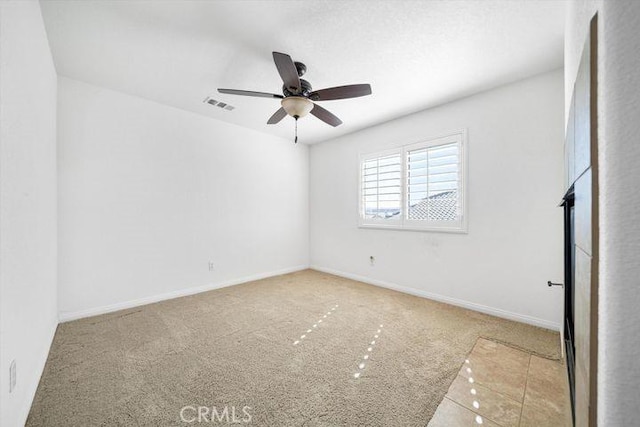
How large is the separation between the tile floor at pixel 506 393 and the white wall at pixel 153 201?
131 inches

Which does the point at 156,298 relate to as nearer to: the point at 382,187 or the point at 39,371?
the point at 39,371

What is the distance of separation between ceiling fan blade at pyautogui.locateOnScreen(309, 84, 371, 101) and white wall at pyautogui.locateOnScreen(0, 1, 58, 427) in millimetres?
1867

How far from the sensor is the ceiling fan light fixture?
226cm

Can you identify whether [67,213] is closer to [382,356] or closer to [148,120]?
[148,120]

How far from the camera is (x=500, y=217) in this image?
281 cm

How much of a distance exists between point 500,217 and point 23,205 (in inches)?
159

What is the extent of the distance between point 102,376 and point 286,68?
2.64 metres

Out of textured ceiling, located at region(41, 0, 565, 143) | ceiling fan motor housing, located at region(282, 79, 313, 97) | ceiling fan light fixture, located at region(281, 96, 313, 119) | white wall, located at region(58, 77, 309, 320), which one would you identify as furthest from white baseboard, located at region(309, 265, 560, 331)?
ceiling fan motor housing, located at region(282, 79, 313, 97)

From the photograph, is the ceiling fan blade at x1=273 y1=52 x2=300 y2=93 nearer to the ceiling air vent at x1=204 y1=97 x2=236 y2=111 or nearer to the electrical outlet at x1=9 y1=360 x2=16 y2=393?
the ceiling air vent at x1=204 y1=97 x2=236 y2=111

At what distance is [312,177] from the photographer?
16.9 ft

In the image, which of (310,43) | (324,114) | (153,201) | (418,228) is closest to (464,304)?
(418,228)

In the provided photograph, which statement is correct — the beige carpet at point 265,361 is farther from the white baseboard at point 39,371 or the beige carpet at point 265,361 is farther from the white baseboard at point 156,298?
the white baseboard at point 156,298

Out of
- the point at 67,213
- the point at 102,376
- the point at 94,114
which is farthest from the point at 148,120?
the point at 102,376

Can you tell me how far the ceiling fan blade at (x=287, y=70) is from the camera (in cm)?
178
